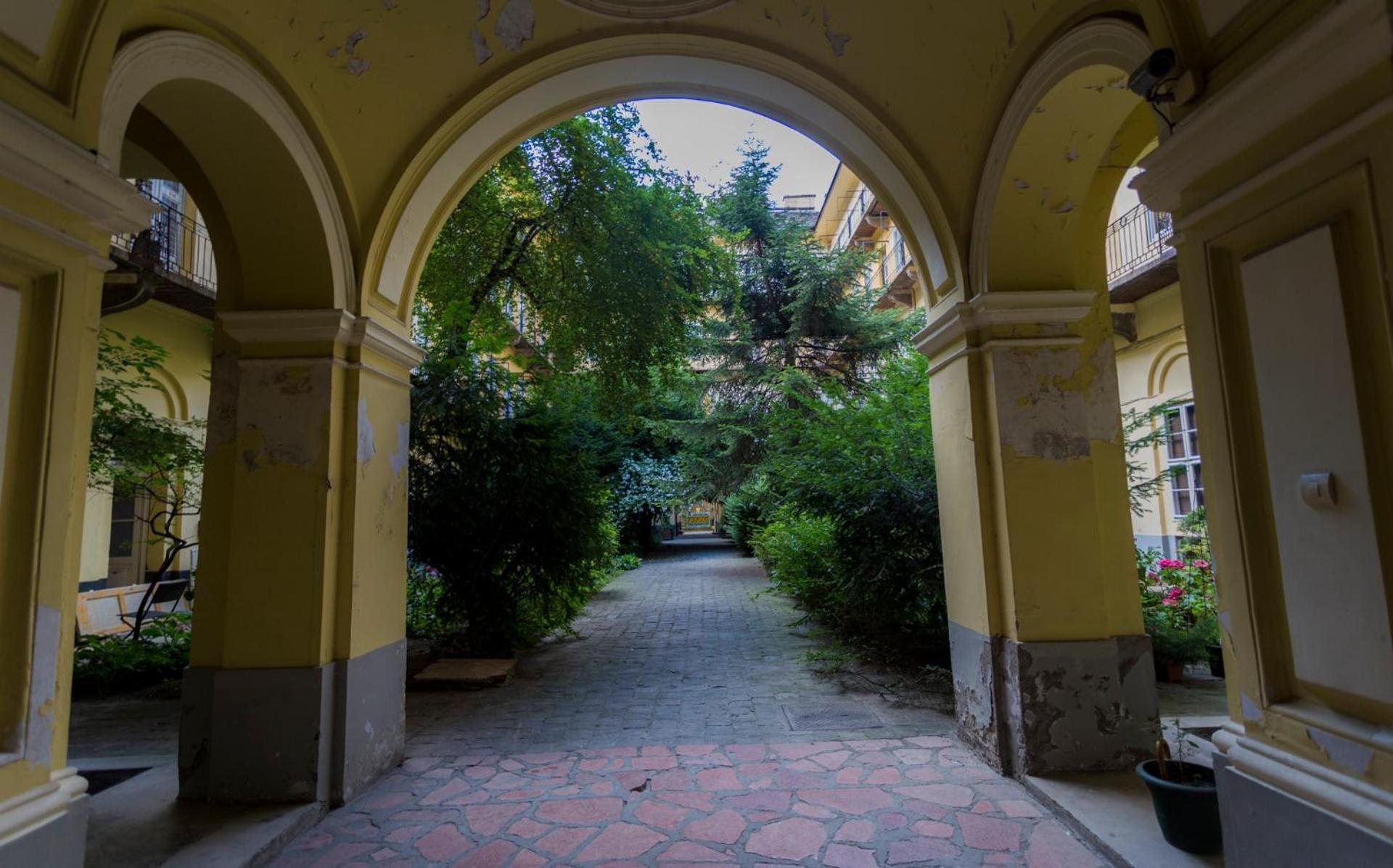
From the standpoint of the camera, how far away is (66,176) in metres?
2.08

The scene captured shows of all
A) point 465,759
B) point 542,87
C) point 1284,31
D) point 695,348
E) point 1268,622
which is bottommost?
point 465,759

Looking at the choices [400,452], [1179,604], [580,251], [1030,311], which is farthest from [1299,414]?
[580,251]

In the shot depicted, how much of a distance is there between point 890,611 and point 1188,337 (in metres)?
4.62

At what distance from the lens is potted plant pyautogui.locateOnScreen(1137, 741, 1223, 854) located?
113 inches

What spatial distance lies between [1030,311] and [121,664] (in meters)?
7.96

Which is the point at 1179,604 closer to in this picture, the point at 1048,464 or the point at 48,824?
the point at 1048,464

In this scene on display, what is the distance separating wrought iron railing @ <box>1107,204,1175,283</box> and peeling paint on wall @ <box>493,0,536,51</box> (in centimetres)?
875

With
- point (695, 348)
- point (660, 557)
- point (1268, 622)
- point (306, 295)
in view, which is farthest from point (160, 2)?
point (660, 557)

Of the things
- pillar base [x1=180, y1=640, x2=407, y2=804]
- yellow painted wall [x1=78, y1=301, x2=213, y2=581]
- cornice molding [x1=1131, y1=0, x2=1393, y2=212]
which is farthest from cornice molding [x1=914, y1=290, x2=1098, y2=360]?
yellow painted wall [x1=78, y1=301, x2=213, y2=581]

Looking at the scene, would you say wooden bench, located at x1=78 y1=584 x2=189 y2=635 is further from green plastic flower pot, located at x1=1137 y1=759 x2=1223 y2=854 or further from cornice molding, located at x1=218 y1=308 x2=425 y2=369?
green plastic flower pot, located at x1=1137 y1=759 x2=1223 y2=854

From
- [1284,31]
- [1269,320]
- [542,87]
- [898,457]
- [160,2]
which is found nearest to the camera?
[1284,31]

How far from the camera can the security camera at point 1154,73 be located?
2.29 m

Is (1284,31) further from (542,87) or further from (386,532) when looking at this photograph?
(386,532)

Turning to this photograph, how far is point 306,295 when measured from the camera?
3.96m
